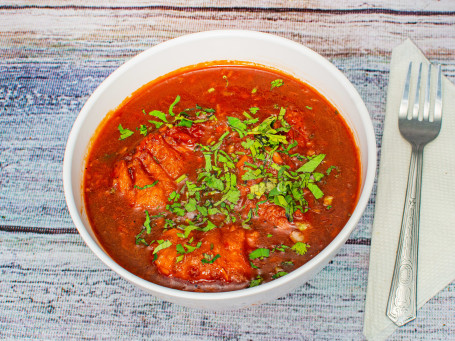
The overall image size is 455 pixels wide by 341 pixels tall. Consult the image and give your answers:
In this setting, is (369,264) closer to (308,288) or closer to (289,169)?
(308,288)

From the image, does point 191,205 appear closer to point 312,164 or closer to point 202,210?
point 202,210

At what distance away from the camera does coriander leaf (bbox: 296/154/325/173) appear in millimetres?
2604

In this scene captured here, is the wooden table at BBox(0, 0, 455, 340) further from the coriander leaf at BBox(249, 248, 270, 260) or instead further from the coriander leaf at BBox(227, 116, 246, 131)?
the coriander leaf at BBox(227, 116, 246, 131)

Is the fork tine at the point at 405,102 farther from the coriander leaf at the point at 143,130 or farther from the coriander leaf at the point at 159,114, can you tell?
the coriander leaf at the point at 143,130

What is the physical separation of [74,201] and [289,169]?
3.79 feet

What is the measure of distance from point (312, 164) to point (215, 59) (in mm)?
987

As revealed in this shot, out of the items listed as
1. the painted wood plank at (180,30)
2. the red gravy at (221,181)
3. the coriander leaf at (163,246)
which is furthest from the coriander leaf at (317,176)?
the painted wood plank at (180,30)

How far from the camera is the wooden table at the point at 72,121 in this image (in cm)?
280

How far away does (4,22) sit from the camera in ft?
12.7

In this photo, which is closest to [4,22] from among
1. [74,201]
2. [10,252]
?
[10,252]

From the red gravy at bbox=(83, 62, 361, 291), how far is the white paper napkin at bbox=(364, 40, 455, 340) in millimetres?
489

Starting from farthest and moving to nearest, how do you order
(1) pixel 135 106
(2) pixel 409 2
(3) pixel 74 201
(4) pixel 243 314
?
(2) pixel 409 2 → (1) pixel 135 106 → (4) pixel 243 314 → (3) pixel 74 201

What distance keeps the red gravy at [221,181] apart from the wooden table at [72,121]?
1.67 feet

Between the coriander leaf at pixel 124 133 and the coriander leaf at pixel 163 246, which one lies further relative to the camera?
the coriander leaf at pixel 124 133
